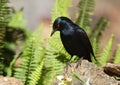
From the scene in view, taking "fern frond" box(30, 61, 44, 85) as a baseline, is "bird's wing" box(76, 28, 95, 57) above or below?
above

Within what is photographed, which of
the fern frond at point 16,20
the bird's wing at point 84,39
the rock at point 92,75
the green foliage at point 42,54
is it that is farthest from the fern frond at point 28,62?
the fern frond at point 16,20

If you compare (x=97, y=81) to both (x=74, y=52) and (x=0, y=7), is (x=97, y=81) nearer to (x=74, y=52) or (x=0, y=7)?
(x=74, y=52)

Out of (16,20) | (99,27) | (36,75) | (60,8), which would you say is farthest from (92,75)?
(16,20)

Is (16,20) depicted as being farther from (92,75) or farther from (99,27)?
(92,75)

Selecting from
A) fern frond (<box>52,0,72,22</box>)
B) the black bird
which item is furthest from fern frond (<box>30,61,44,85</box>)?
fern frond (<box>52,0,72,22</box>)

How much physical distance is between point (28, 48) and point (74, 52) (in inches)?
9.0

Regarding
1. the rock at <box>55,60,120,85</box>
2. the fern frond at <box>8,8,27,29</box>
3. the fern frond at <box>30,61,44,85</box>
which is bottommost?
the fern frond at <box>30,61,44,85</box>

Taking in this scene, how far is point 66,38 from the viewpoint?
115 inches

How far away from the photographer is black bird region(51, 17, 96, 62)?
2887 millimetres

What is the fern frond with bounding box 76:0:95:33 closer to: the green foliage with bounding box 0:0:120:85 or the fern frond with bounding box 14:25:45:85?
the green foliage with bounding box 0:0:120:85

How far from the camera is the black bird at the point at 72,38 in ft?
9.47

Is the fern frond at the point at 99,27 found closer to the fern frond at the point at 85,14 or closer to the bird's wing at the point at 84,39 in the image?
the fern frond at the point at 85,14

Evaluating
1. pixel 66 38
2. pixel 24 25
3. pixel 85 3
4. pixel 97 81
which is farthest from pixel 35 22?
pixel 97 81

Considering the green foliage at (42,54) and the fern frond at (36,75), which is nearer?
the fern frond at (36,75)
